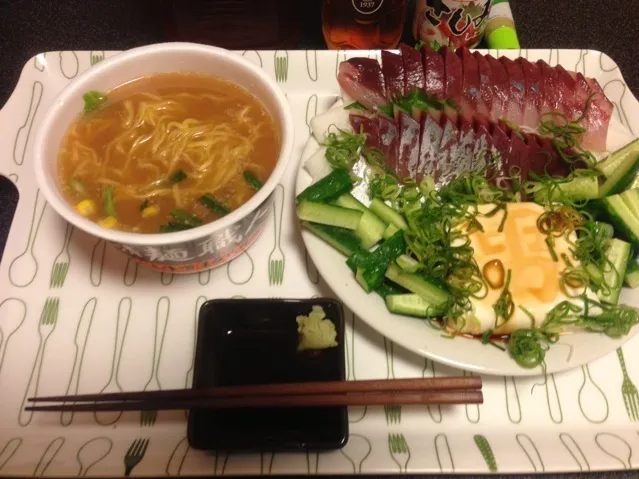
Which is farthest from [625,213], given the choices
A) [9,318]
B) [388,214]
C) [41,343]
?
[9,318]

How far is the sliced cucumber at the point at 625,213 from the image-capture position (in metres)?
1.65

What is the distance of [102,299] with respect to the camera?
5.53ft

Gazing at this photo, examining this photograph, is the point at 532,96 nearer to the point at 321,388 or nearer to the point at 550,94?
the point at 550,94

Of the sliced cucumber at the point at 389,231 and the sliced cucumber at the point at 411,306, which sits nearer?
the sliced cucumber at the point at 411,306

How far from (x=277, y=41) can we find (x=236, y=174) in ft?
3.44

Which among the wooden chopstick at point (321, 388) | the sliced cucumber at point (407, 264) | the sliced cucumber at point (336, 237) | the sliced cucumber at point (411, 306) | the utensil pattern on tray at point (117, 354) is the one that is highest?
the sliced cucumber at point (336, 237)

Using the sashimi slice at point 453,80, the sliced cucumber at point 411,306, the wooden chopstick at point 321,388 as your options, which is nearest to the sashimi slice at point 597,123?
the sashimi slice at point 453,80

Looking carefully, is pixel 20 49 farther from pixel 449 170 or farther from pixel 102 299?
pixel 449 170

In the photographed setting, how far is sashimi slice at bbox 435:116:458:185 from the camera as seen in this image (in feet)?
5.92

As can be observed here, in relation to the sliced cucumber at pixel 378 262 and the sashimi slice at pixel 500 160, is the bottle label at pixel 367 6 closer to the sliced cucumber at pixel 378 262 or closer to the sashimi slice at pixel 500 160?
the sashimi slice at pixel 500 160

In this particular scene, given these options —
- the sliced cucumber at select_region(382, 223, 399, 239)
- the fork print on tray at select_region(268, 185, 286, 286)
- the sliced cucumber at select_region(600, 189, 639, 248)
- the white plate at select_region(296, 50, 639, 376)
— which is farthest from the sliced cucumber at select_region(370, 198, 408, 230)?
the sliced cucumber at select_region(600, 189, 639, 248)

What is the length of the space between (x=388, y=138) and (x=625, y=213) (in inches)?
32.5

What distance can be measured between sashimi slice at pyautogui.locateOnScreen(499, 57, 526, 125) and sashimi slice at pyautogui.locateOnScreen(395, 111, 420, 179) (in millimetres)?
390

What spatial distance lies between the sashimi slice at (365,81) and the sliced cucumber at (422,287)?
70 cm
